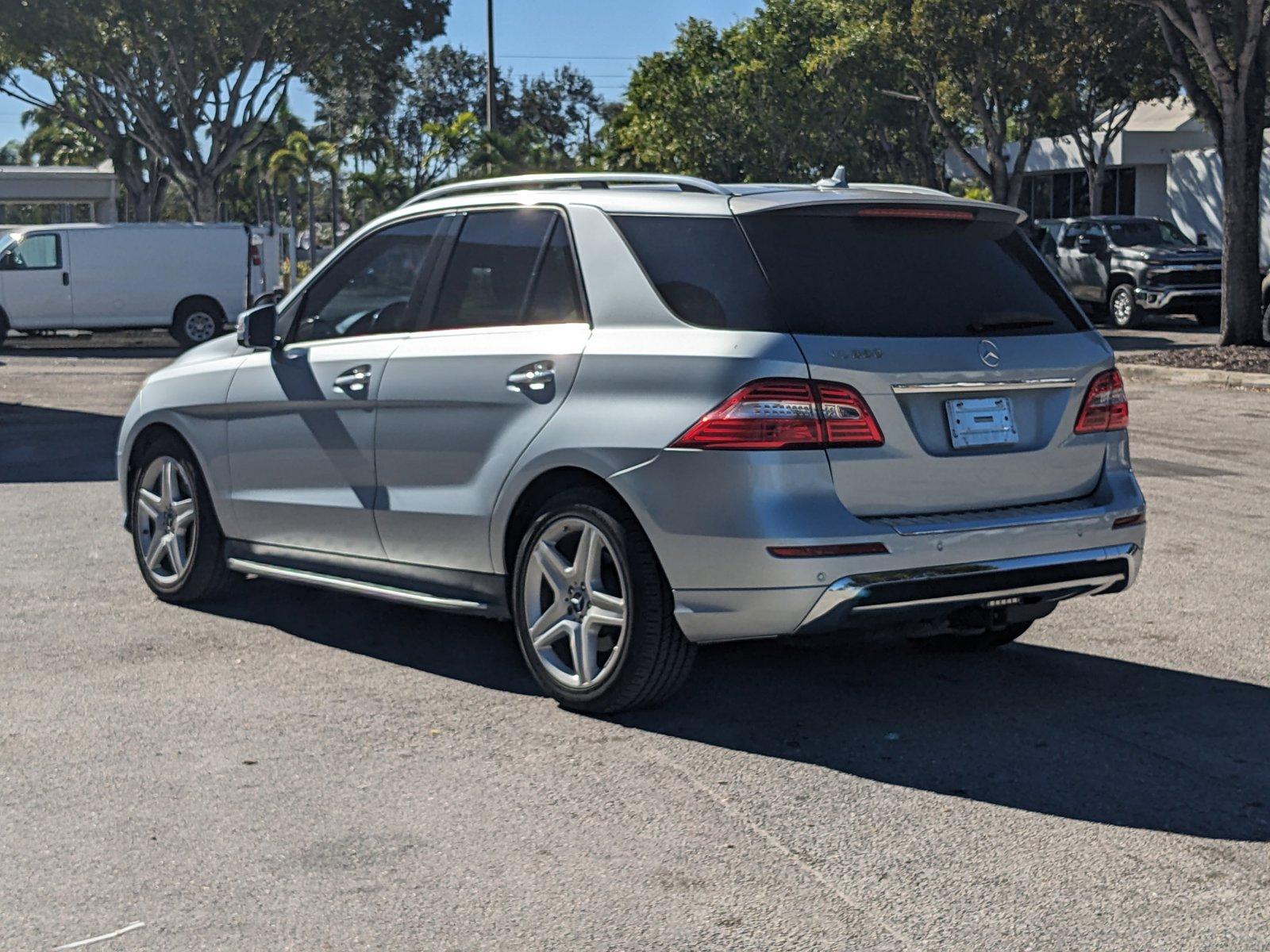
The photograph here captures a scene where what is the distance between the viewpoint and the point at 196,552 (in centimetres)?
734

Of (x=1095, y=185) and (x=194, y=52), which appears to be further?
(x=1095, y=185)

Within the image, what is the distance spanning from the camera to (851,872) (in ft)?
→ 13.9

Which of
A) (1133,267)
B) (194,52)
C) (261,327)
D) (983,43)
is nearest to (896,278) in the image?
(261,327)

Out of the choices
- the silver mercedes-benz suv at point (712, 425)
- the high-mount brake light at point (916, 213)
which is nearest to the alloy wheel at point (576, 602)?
the silver mercedes-benz suv at point (712, 425)

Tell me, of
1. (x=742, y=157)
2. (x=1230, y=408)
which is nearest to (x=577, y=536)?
(x=1230, y=408)

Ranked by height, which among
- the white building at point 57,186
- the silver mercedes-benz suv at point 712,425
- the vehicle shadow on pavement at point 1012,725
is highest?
the white building at point 57,186

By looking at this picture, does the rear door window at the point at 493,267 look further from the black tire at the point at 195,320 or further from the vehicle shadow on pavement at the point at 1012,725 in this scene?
the black tire at the point at 195,320

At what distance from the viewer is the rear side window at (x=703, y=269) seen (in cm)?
533

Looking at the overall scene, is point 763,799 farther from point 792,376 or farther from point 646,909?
point 792,376

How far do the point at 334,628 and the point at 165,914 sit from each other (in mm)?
3214

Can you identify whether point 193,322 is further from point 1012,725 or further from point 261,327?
point 1012,725

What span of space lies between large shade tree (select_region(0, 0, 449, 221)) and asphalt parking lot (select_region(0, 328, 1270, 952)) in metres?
31.2

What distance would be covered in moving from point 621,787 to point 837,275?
5.64ft

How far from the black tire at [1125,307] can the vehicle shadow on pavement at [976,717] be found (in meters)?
23.8
